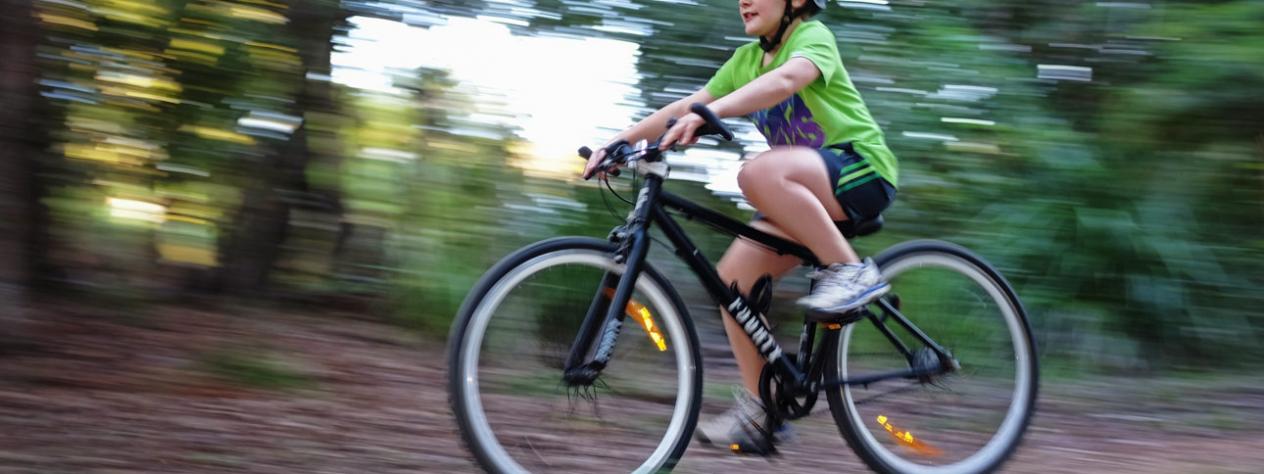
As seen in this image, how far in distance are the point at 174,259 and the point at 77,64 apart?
123cm

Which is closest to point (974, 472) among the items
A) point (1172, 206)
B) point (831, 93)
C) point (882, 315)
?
point (882, 315)

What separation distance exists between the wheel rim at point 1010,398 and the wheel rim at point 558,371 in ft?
2.01

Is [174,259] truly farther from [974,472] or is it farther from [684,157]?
[974,472]

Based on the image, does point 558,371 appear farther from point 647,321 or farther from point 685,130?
point 685,130

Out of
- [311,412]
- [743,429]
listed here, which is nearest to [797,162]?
[743,429]

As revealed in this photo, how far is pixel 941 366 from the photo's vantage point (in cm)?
361

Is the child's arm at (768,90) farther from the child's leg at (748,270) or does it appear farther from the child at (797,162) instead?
the child's leg at (748,270)

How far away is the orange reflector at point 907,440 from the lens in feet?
11.8

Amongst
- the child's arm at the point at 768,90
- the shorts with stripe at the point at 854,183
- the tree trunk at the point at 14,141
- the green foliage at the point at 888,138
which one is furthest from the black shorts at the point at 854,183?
the tree trunk at the point at 14,141

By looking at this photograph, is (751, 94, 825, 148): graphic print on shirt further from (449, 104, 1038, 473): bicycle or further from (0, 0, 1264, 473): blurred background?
(0, 0, 1264, 473): blurred background

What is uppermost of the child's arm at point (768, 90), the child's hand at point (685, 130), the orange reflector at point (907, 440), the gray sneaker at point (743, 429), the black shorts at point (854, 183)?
the child's arm at point (768, 90)

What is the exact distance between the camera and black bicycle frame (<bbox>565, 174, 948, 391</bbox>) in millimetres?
3076

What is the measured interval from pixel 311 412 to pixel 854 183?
2.27m

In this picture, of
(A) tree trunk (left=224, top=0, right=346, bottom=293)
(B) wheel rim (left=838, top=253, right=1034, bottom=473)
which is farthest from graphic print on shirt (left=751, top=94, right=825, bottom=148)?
(A) tree trunk (left=224, top=0, right=346, bottom=293)
